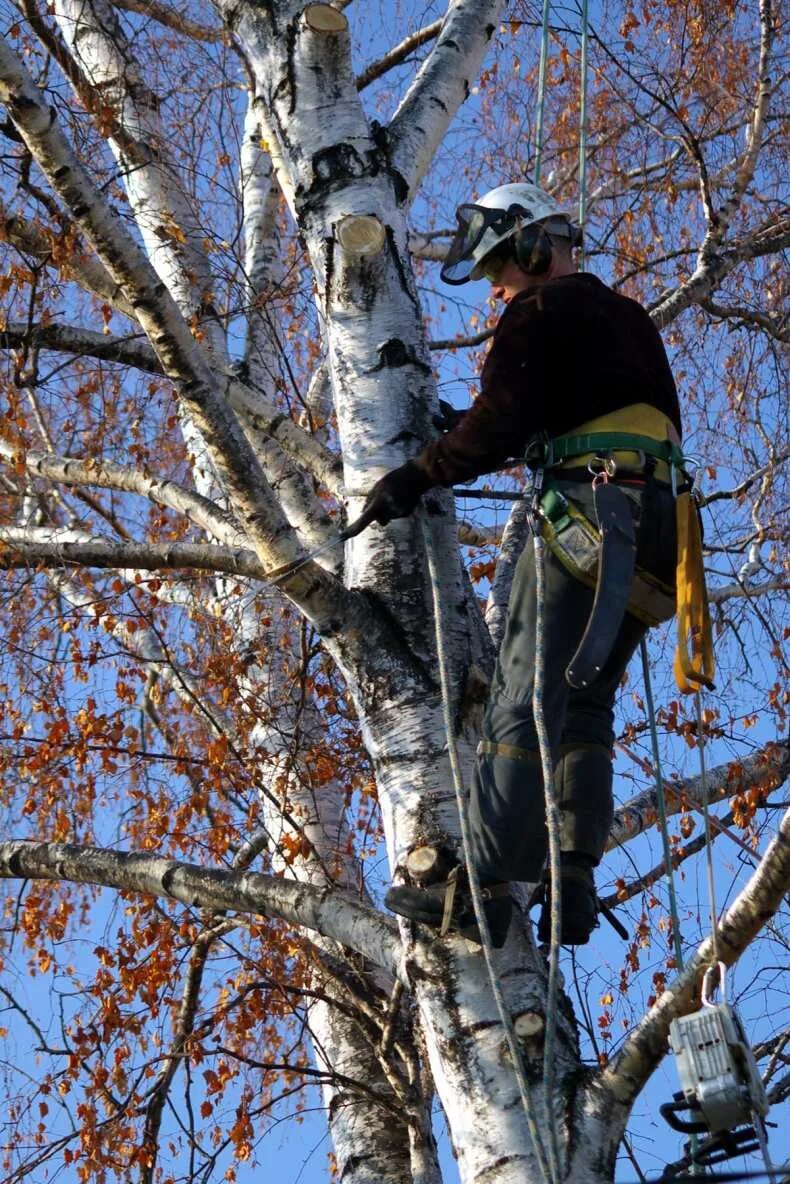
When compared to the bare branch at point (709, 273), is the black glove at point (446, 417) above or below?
below

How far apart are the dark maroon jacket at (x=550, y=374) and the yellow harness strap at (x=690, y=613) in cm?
33

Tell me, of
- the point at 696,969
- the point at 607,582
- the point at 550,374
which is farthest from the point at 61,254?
the point at 696,969

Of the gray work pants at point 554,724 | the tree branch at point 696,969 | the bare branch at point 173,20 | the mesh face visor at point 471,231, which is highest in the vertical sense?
the bare branch at point 173,20

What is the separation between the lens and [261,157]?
25.0ft

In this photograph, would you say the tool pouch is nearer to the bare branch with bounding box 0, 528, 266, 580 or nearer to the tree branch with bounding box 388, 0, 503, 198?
the bare branch with bounding box 0, 528, 266, 580

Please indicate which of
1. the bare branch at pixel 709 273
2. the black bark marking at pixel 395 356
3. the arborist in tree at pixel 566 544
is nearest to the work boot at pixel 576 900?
the arborist in tree at pixel 566 544

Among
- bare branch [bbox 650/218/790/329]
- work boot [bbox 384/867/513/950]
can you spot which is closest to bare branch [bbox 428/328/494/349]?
bare branch [bbox 650/218/790/329]

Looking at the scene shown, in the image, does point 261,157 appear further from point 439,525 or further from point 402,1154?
point 402,1154

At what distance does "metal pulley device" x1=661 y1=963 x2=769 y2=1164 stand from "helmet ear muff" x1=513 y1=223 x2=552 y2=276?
1859 mm

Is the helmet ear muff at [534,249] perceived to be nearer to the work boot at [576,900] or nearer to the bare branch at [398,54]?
the work boot at [576,900]

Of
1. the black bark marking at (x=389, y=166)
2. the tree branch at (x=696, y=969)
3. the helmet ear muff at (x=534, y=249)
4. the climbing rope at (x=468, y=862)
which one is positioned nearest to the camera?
the tree branch at (x=696, y=969)

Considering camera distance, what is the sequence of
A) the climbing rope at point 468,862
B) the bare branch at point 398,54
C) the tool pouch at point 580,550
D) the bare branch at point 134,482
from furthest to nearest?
the bare branch at point 398,54, the bare branch at point 134,482, the tool pouch at point 580,550, the climbing rope at point 468,862

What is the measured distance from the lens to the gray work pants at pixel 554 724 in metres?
3.33

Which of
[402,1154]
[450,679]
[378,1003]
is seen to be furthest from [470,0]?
[402,1154]
